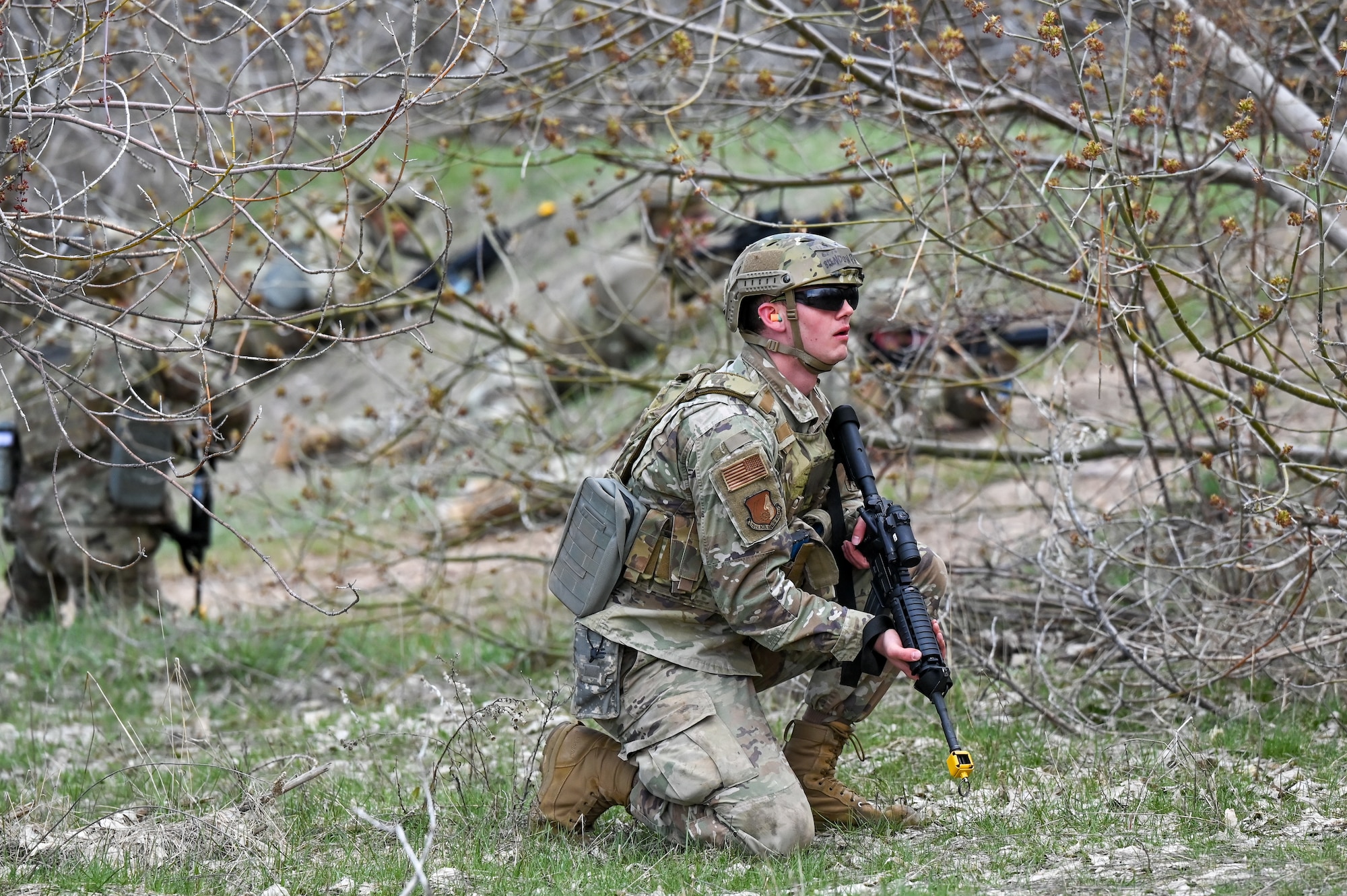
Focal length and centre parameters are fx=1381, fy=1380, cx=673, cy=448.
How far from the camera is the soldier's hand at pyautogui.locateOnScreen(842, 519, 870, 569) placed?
149 inches

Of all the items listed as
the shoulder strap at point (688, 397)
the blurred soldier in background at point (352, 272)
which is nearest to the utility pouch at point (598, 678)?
the shoulder strap at point (688, 397)

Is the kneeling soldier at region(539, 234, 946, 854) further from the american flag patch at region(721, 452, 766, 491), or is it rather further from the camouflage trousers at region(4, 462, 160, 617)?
the camouflage trousers at region(4, 462, 160, 617)

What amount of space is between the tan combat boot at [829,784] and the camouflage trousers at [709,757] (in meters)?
0.13

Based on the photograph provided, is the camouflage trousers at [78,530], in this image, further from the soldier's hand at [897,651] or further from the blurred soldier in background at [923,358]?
the soldier's hand at [897,651]

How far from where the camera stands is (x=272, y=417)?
16.6 metres

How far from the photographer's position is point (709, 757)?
11.7ft

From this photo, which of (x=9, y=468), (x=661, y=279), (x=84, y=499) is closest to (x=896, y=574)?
(x=661, y=279)

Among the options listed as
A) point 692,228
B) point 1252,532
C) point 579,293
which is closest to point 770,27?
point 692,228

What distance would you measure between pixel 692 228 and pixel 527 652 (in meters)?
2.14

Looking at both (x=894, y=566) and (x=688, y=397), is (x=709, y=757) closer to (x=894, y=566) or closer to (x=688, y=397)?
(x=894, y=566)

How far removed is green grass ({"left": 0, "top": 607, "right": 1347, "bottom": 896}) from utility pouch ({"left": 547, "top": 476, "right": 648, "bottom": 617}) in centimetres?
44

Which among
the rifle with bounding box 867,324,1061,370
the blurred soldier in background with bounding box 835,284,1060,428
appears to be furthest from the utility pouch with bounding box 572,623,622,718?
the rifle with bounding box 867,324,1061,370

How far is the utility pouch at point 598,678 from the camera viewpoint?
12.2 feet

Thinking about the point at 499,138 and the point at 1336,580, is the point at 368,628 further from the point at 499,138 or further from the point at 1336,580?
the point at 1336,580
